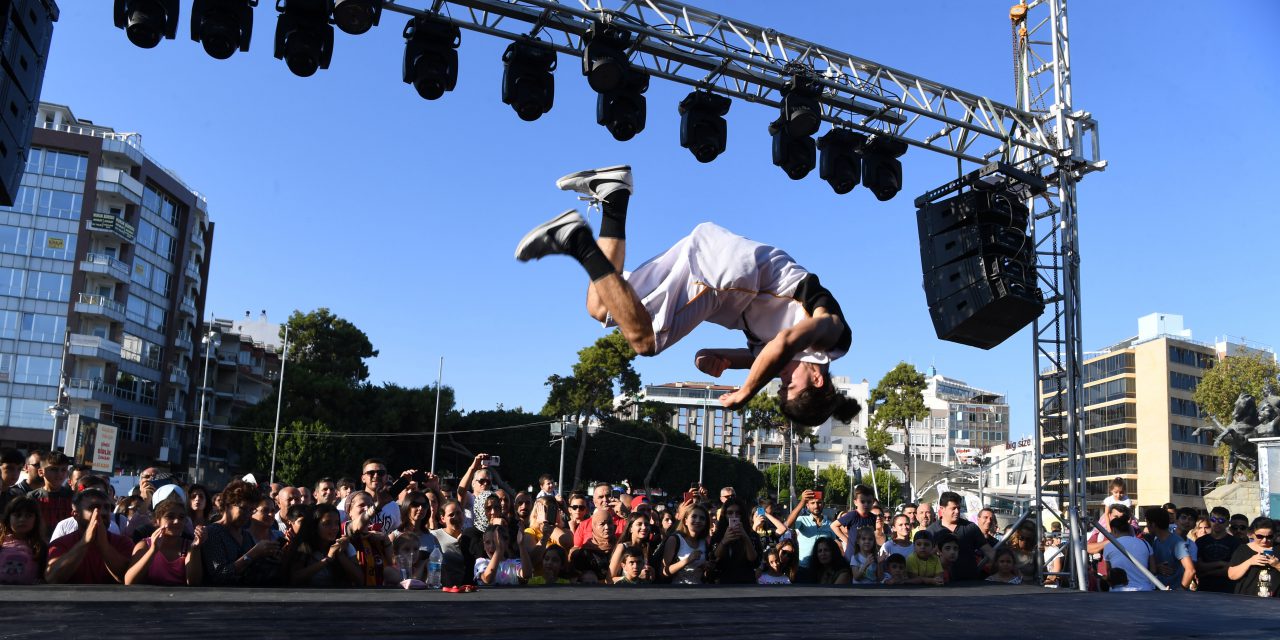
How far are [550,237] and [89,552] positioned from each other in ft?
9.99

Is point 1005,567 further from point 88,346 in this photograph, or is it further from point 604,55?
point 88,346

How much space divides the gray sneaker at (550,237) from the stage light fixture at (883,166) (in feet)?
20.2

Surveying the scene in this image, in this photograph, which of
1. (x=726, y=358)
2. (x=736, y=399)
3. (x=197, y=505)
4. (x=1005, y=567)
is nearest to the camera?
(x=736, y=399)

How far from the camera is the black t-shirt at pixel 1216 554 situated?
8.01 meters

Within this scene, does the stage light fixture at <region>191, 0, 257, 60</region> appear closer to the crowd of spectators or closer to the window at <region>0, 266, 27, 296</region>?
the crowd of spectators

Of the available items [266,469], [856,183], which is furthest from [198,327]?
[856,183]

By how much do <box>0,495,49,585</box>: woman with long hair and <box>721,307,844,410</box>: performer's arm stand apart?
3701mm

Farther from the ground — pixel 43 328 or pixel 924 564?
pixel 43 328

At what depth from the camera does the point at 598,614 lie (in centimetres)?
417

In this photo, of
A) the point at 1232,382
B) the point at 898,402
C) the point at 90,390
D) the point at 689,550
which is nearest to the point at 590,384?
the point at 898,402

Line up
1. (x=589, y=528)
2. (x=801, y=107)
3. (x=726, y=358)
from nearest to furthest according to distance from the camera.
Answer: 1. (x=726, y=358)
2. (x=589, y=528)
3. (x=801, y=107)

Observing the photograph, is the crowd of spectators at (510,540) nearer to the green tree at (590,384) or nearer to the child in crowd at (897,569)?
the child in crowd at (897,569)

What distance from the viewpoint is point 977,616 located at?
15.7 ft

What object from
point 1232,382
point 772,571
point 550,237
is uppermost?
point 1232,382
